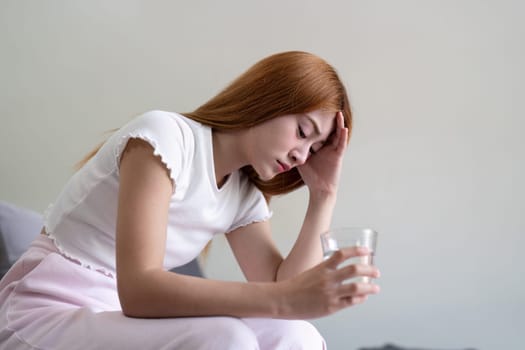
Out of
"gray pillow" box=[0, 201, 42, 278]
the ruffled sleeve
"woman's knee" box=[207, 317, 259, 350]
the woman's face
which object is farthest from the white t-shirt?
"gray pillow" box=[0, 201, 42, 278]

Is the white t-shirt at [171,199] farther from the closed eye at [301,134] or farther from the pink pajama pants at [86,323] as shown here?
the closed eye at [301,134]

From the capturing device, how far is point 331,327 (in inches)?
81.0

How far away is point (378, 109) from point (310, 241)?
2.70 ft

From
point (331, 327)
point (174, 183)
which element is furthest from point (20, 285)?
point (331, 327)

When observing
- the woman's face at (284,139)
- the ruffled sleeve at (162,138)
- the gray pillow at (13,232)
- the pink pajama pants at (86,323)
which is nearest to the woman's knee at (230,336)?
the pink pajama pants at (86,323)

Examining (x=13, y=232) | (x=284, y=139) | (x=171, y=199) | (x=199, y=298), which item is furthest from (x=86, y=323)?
(x=13, y=232)

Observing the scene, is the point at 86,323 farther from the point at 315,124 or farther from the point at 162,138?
the point at 315,124

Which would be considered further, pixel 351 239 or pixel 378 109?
pixel 378 109

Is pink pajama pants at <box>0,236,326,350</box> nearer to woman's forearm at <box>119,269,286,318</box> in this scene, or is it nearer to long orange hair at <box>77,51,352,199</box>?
woman's forearm at <box>119,269,286,318</box>

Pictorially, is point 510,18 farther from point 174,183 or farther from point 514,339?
point 174,183

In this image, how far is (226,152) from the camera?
4.32ft

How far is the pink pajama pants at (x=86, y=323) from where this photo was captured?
90 cm

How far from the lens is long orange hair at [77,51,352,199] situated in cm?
126

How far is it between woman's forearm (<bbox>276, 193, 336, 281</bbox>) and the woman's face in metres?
0.19
